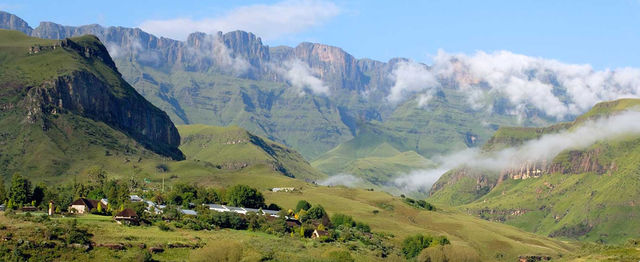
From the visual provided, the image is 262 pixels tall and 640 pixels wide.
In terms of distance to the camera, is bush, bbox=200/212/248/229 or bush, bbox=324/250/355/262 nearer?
bush, bbox=324/250/355/262

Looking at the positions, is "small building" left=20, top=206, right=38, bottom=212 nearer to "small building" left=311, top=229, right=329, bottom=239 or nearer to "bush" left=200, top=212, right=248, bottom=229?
"bush" left=200, top=212, right=248, bottom=229

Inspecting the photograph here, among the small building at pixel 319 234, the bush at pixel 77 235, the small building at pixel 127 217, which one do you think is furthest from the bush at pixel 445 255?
the bush at pixel 77 235

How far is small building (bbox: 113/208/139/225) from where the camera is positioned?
507 ft

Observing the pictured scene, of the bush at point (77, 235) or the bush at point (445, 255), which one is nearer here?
the bush at point (77, 235)

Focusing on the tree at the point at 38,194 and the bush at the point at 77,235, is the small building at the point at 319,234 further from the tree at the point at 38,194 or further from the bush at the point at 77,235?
the bush at the point at 77,235

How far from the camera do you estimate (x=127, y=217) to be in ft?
514

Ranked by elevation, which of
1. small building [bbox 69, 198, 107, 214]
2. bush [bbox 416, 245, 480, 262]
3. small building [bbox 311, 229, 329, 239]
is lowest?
bush [bbox 416, 245, 480, 262]

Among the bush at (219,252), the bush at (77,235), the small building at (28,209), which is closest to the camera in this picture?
the bush at (77,235)

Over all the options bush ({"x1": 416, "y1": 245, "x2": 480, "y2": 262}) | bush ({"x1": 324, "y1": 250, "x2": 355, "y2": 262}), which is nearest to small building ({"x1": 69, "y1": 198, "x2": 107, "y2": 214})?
bush ({"x1": 324, "y1": 250, "x2": 355, "y2": 262})

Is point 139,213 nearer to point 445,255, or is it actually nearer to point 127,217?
point 127,217

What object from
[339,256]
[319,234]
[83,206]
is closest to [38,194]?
[83,206]

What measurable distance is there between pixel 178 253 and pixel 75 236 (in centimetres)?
1604

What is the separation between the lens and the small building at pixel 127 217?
155 meters

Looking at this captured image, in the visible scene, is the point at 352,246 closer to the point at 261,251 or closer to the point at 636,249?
the point at 261,251
